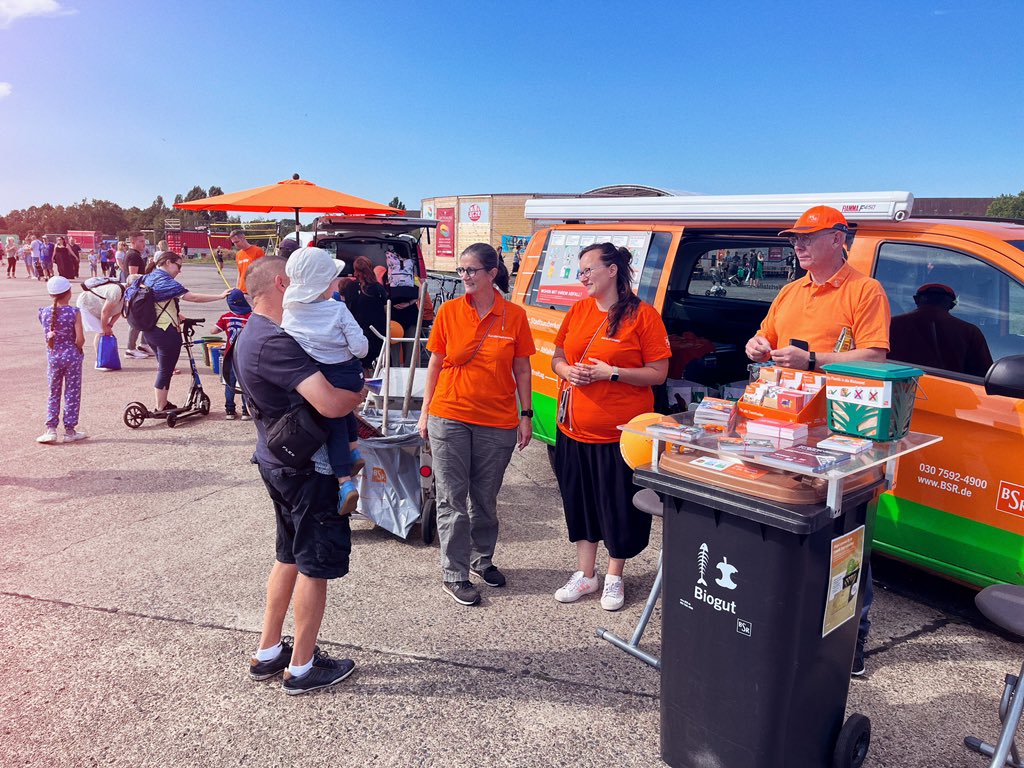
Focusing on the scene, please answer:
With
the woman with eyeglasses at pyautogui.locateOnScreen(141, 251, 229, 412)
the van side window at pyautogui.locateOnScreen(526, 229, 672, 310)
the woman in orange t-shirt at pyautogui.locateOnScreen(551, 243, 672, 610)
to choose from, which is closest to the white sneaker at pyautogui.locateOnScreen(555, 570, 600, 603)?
the woman in orange t-shirt at pyautogui.locateOnScreen(551, 243, 672, 610)

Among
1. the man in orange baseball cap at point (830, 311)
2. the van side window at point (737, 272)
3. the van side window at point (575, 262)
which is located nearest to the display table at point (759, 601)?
the man in orange baseball cap at point (830, 311)

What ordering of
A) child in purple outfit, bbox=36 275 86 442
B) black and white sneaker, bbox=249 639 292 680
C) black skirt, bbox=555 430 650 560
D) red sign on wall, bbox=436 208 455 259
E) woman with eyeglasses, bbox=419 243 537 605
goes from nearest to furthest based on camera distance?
black and white sneaker, bbox=249 639 292 680 → black skirt, bbox=555 430 650 560 → woman with eyeglasses, bbox=419 243 537 605 → child in purple outfit, bbox=36 275 86 442 → red sign on wall, bbox=436 208 455 259

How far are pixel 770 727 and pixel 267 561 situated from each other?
10.4ft

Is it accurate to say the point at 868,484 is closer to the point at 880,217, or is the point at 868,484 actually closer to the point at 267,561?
the point at 880,217

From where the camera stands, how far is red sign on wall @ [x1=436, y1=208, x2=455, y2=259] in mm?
37375

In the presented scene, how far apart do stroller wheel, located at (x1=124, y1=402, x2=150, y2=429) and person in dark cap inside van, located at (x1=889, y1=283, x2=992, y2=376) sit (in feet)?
22.5

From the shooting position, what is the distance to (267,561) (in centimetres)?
442

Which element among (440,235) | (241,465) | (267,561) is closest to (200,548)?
(267,561)

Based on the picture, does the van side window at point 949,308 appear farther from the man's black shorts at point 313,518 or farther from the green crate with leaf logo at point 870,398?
the man's black shorts at point 313,518

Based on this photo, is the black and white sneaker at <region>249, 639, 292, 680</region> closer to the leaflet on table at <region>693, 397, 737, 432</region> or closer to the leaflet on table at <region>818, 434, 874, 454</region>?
the leaflet on table at <region>693, 397, 737, 432</region>

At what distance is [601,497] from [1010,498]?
186 cm

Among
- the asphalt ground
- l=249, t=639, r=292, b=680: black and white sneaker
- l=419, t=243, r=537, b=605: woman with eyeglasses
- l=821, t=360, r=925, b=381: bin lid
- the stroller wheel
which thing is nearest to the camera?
l=821, t=360, r=925, b=381: bin lid

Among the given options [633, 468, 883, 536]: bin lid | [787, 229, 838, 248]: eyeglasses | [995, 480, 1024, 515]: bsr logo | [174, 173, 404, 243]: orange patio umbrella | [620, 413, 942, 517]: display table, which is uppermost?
[174, 173, 404, 243]: orange patio umbrella

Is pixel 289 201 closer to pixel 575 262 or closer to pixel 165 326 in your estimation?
pixel 165 326
